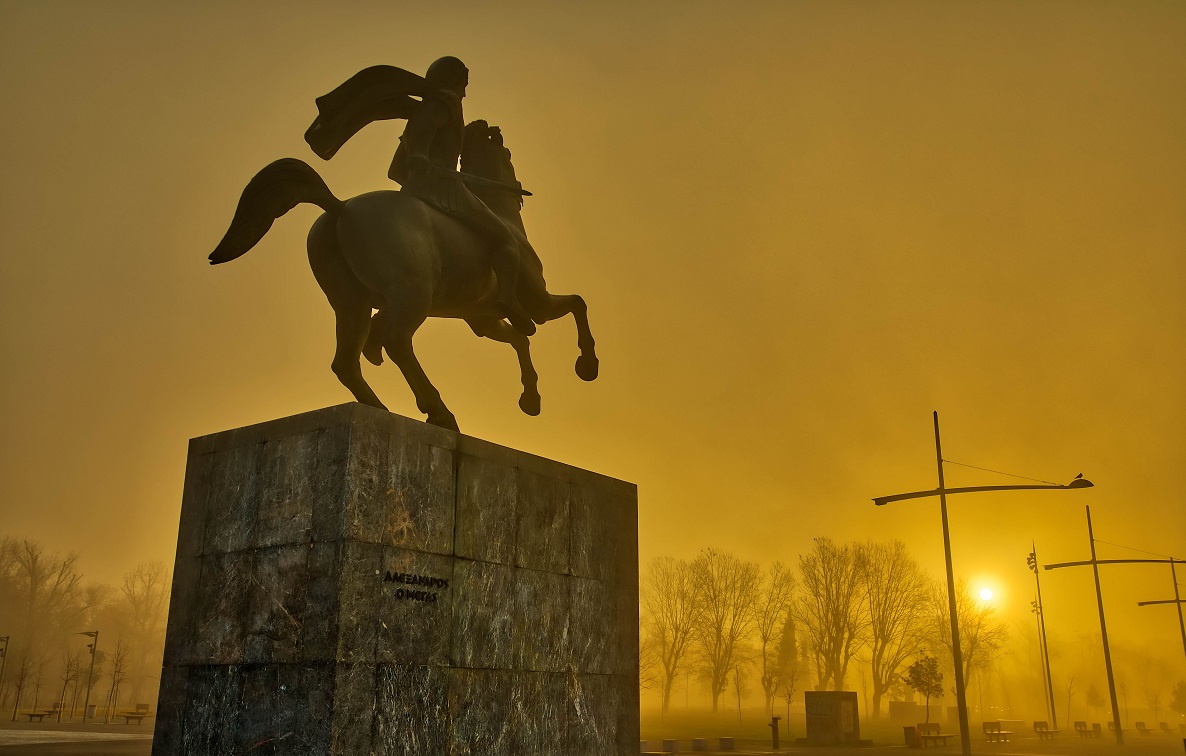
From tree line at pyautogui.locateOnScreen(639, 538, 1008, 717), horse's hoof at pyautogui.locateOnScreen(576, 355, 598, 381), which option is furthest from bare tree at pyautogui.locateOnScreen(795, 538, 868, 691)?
horse's hoof at pyautogui.locateOnScreen(576, 355, 598, 381)

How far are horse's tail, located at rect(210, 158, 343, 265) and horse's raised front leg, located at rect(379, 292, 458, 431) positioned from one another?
101cm

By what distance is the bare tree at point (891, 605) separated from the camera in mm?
63156

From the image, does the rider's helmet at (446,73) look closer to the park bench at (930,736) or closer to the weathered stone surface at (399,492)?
the weathered stone surface at (399,492)

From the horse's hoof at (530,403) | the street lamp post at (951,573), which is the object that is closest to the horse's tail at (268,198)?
the horse's hoof at (530,403)

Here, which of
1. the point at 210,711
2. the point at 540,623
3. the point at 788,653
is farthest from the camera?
the point at 788,653

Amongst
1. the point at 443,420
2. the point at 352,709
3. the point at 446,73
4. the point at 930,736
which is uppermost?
the point at 446,73

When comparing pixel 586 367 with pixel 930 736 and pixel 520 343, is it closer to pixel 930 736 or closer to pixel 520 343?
pixel 520 343

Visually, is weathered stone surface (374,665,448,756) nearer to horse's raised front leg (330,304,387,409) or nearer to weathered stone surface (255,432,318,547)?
weathered stone surface (255,432,318,547)

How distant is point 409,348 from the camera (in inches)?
300

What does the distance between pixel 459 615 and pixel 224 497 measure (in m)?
1.90

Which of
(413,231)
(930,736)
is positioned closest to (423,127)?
(413,231)

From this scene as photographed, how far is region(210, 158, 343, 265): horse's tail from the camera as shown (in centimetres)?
740

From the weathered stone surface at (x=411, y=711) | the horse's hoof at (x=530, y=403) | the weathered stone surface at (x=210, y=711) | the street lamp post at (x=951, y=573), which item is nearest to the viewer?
the weathered stone surface at (x=411, y=711)

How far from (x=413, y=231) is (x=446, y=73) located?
170 cm
